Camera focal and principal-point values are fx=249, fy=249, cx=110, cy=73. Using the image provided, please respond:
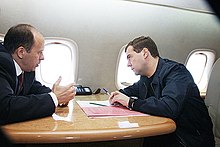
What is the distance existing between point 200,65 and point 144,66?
2.42ft

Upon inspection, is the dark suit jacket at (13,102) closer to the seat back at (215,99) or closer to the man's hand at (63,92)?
the man's hand at (63,92)

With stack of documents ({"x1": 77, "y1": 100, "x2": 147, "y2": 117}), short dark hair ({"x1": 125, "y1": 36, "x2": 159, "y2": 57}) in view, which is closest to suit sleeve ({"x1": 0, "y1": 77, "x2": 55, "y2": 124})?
stack of documents ({"x1": 77, "y1": 100, "x2": 147, "y2": 117})

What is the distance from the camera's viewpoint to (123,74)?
1.73 metres

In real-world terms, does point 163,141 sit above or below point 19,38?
below

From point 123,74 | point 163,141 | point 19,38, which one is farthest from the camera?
point 123,74

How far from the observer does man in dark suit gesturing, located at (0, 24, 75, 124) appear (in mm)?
885

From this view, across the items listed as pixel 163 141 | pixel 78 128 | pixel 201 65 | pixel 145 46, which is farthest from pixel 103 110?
pixel 201 65

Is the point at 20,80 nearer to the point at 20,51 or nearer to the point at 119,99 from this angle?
the point at 20,51

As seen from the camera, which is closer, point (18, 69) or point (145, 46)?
point (18, 69)

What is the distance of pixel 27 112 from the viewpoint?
0.92 meters

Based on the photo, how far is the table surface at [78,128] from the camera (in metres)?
0.85

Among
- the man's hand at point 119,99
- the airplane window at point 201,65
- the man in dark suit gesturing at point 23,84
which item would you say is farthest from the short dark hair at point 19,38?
the airplane window at point 201,65

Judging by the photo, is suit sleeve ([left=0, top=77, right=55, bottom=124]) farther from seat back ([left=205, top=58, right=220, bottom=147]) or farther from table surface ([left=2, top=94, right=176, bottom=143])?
seat back ([left=205, top=58, right=220, bottom=147])

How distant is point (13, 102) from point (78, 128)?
0.25m
